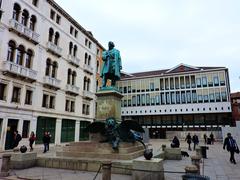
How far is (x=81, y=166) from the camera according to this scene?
8.60 m

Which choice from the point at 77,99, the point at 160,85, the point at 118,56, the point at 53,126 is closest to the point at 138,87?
the point at 160,85

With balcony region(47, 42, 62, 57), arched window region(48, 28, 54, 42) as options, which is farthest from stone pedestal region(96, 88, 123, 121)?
arched window region(48, 28, 54, 42)

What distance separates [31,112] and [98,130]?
47.8 feet

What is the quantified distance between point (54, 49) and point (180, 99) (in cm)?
3019

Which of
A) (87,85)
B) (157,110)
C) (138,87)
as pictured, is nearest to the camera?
(87,85)

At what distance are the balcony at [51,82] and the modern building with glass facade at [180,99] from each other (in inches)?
1032

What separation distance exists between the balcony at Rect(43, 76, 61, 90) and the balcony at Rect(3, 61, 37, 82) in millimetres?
1573

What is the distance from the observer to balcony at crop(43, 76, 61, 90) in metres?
23.5

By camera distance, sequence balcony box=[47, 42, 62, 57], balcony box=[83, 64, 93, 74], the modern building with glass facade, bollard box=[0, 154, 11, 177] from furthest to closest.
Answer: the modern building with glass facade < balcony box=[83, 64, 93, 74] < balcony box=[47, 42, 62, 57] < bollard box=[0, 154, 11, 177]

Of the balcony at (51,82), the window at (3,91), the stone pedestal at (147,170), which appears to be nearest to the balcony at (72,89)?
the balcony at (51,82)

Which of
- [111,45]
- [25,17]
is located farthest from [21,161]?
[25,17]

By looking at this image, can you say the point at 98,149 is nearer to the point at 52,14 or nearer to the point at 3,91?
the point at 3,91

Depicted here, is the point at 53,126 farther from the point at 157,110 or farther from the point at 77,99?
the point at 157,110

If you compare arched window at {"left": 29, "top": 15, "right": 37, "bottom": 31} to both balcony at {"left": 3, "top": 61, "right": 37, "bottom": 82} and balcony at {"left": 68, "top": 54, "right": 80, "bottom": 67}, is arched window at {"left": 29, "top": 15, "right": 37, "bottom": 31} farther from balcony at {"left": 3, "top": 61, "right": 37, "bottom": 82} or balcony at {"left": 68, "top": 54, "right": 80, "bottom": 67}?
balcony at {"left": 68, "top": 54, "right": 80, "bottom": 67}
